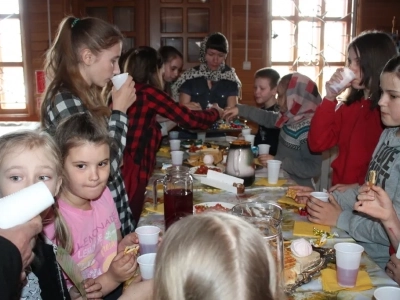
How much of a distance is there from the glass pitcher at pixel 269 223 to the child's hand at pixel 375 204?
0.30 m

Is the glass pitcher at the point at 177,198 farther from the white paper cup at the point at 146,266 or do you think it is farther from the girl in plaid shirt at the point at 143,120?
the girl in plaid shirt at the point at 143,120

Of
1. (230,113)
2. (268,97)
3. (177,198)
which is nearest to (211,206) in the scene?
(177,198)

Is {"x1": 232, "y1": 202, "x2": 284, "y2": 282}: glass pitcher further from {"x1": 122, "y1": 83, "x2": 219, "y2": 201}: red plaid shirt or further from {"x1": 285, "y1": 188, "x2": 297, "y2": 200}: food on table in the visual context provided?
{"x1": 122, "y1": 83, "x2": 219, "y2": 201}: red plaid shirt

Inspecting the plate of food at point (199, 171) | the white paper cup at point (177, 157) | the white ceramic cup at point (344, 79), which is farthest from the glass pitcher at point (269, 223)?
the white paper cup at point (177, 157)

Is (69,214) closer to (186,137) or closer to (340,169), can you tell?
(340,169)

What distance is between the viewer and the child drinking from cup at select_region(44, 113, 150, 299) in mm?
1551

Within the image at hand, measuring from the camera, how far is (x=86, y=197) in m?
1.60

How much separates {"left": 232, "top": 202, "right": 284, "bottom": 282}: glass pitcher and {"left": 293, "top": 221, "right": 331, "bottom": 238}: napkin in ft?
0.82

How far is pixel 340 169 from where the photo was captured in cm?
242

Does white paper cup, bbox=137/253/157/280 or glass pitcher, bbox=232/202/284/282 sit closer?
glass pitcher, bbox=232/202/284/282

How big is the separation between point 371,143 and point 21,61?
172 inches

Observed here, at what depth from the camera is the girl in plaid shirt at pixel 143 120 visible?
2.42 meters

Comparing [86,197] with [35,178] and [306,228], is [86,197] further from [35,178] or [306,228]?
[306,228]

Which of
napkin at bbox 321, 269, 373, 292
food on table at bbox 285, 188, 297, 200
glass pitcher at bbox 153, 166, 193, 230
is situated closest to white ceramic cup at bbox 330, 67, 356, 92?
food on table at bbox 285, 188, 297, 200
